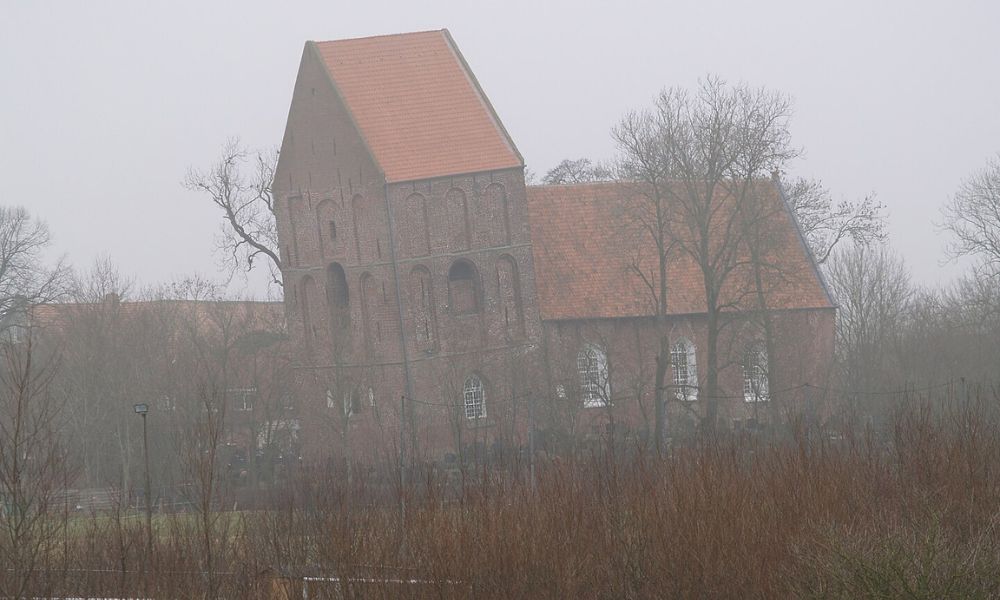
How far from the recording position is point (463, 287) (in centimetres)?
4875

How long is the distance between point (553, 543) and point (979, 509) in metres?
4.87

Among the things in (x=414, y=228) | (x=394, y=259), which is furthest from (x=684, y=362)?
(x=394, y=259)

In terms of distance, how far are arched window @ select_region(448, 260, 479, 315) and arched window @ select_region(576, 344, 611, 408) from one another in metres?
4.18

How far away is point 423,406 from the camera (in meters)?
46.3

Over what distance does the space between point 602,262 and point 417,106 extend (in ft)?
29.4

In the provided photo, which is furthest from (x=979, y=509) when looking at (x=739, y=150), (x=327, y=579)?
(x=739, y=150)

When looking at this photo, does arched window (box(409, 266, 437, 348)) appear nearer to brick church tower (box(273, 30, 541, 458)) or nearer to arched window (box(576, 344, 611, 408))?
brick church tower (box(273, 30, 541, 458))

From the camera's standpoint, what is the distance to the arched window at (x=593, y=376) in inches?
1847

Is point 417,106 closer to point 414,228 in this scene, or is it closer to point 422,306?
point 414,228

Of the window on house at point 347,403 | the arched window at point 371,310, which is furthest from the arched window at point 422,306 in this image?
the window on house at point 347,403

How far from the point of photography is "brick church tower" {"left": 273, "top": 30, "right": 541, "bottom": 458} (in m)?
47.0

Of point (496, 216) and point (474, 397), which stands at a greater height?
point (496, 216)

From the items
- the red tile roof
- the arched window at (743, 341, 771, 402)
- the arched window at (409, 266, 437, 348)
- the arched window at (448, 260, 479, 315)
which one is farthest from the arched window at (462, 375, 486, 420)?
the arched window at (743, 341, 771, 402)

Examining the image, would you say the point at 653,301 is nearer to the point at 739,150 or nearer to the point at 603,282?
the point at 603,282
